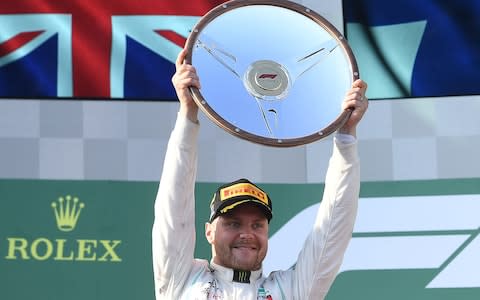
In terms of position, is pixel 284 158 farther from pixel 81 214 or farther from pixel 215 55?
pixel 215 55

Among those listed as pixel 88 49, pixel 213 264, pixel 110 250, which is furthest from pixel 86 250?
pixel 213 264

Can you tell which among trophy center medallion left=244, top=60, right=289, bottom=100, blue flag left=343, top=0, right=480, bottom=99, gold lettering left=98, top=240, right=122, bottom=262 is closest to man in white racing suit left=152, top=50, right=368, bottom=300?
trophy center medallion left=244, top=60, right=289, bottom=100

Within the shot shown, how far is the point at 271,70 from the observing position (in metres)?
2.50

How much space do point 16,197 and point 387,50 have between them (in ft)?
4.95

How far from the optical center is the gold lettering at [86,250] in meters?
3.61

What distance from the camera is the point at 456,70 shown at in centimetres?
389

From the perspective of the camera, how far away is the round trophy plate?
7.82ft

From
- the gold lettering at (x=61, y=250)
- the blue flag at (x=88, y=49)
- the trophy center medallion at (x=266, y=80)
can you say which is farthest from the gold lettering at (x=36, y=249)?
the trophy center medallion at (x=266, y=80)

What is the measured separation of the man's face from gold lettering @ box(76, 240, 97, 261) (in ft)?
4.23

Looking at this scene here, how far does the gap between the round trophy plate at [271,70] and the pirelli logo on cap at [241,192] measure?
14 cm

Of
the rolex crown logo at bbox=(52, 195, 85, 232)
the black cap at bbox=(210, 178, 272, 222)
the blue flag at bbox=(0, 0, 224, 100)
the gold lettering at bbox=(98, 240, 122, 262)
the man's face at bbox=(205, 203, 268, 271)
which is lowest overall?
the man's face at bbox=(205, 203, 268, 271)

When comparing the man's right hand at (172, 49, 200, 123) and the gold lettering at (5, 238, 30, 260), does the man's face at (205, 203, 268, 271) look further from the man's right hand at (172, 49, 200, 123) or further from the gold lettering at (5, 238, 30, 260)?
the gold lettering at (5, 238, 30, 260)

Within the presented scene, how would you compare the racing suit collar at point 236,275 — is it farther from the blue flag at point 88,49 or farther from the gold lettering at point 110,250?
the blue flag at point 88,49

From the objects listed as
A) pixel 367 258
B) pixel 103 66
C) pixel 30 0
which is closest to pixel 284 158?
pixel 367 258
